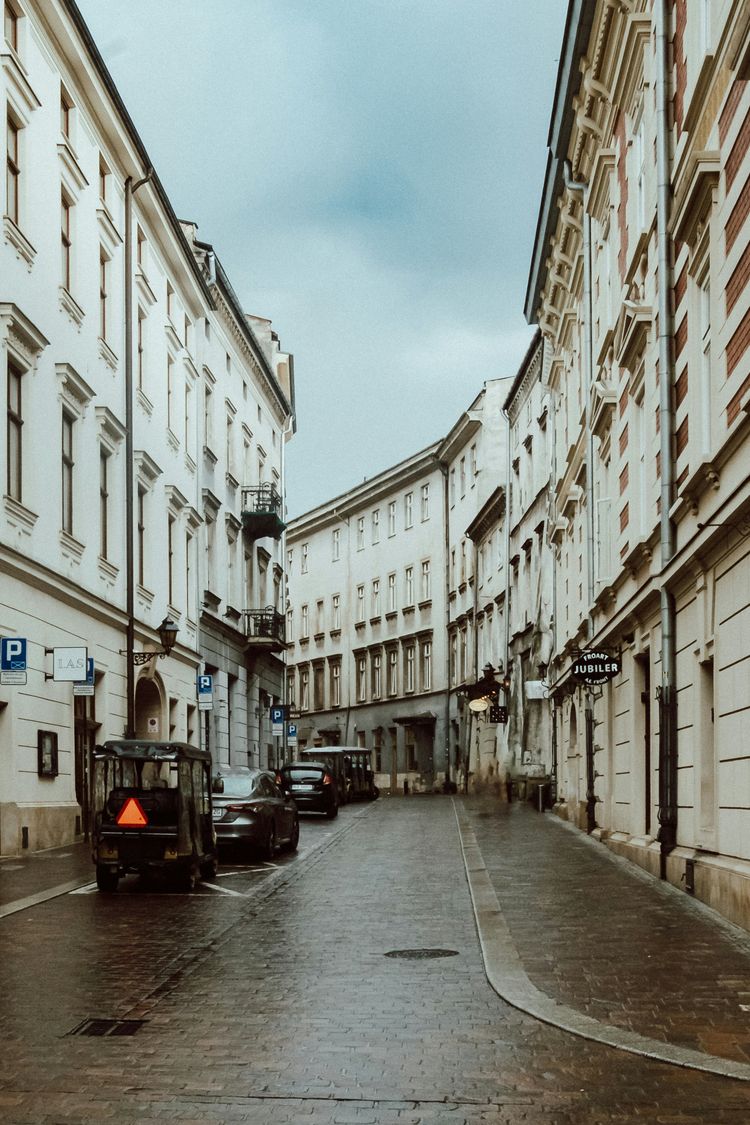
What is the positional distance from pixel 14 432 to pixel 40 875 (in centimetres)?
758

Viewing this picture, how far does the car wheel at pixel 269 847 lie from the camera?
21719 millimetres

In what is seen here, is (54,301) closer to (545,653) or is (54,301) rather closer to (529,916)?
(529,916)

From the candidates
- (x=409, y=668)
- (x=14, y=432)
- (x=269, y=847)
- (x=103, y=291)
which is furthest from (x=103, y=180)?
(x=409, y=668)

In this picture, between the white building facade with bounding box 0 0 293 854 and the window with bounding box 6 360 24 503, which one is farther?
the white building facade with bounding box 0 0 293 854

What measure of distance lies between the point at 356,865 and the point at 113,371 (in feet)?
43.2

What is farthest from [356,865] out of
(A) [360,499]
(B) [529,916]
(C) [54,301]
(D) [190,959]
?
(A) [360,499]

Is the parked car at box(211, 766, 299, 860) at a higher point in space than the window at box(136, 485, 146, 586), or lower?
lower

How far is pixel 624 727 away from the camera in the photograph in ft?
73.3

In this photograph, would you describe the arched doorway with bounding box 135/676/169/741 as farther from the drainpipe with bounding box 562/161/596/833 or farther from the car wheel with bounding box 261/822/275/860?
the car wheel with bounding box 261/822/275/860

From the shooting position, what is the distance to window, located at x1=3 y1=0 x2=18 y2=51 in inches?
901

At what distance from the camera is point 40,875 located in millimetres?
18812

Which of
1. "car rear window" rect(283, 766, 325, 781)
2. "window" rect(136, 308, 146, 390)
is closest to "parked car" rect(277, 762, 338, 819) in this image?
"car rear window" rect(283, 766, 325, 781)

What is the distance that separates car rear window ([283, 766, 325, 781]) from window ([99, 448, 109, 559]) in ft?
34.3

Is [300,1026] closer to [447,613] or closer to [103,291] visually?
[103,291]
